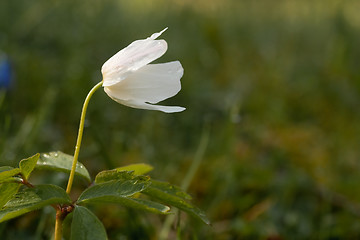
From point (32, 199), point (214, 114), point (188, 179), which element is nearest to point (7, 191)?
point (32, 199)

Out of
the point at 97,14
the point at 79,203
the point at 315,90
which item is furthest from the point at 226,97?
the point at 79,203

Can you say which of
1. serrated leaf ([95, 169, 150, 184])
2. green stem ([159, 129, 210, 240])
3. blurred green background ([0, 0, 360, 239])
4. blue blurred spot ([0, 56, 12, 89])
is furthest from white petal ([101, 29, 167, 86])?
blue blurred spot ([0, 56, 12, 89])

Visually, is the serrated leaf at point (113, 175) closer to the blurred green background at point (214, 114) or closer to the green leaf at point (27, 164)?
the green leaf at point (27, 164)

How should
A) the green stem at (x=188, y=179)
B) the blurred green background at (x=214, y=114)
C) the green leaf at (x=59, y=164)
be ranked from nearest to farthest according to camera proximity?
the green leaf at (x=59, y=164) < the green stem at (x=188, y=179) < the blurred green background at (x=214, y=114)

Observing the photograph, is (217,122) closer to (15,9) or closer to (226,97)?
(226,97)

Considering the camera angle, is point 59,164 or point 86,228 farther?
point 59,164

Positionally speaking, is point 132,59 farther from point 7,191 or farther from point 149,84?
point 7,191

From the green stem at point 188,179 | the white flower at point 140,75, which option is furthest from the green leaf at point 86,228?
the green stem at point 188,179
